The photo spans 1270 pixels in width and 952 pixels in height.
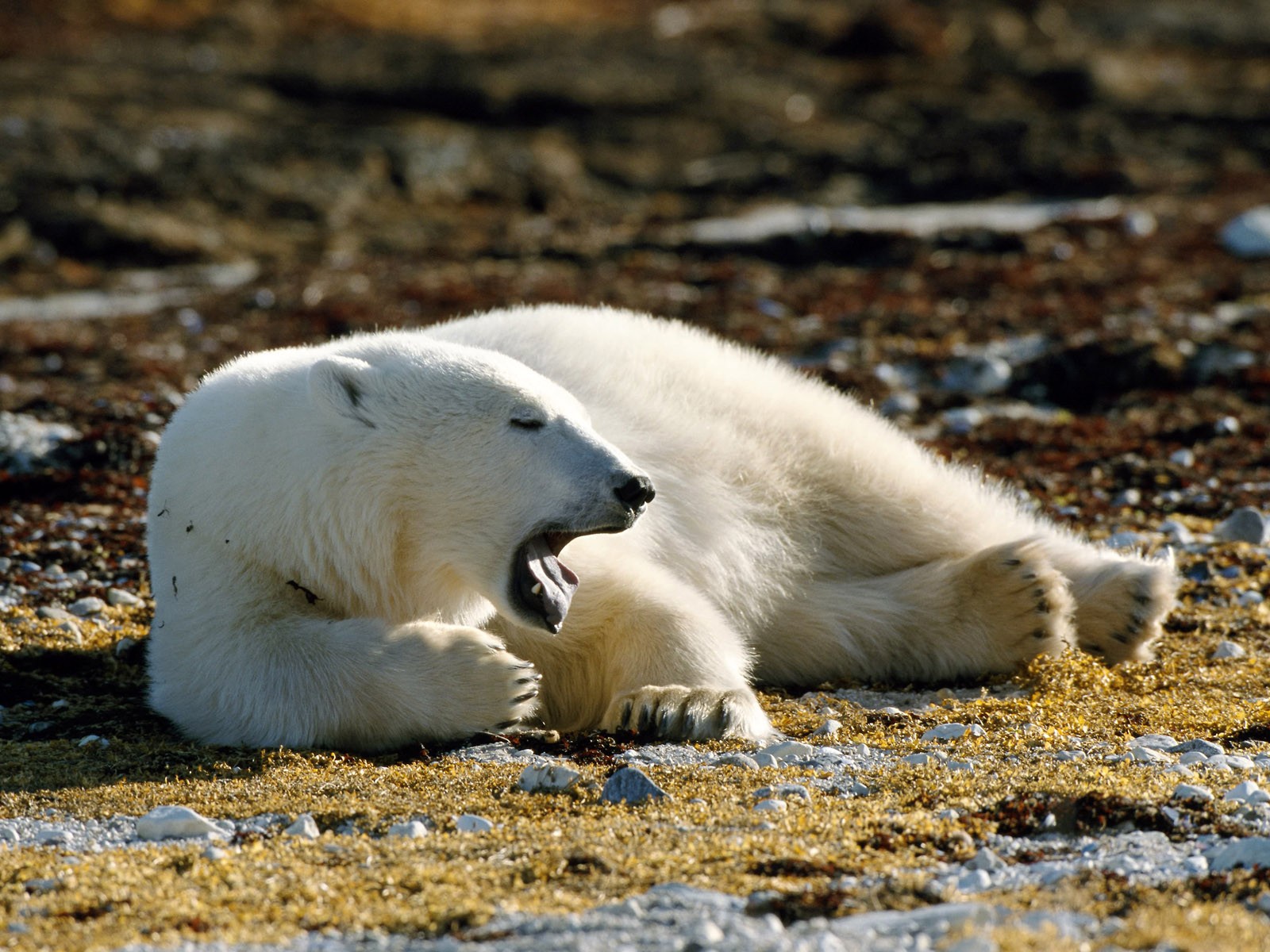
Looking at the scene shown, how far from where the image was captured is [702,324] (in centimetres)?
918

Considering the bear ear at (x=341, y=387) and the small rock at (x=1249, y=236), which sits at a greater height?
the small rock at (x=1249, y=236)

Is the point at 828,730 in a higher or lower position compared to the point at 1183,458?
lower

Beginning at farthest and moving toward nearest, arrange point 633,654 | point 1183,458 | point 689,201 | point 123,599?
point 689,201 < point 1183,458 < point 123,599 < point 633,654

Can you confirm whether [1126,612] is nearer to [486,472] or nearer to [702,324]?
[486,472]

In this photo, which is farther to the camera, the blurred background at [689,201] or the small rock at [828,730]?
the blurred background at [689,201]

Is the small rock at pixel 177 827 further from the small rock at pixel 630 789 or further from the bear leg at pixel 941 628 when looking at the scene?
the bear leg at pixel 941 628

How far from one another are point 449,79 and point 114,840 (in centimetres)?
1742

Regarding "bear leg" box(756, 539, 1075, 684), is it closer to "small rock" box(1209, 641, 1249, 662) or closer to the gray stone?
"small rock" box(1209, 641, 1249, 662)

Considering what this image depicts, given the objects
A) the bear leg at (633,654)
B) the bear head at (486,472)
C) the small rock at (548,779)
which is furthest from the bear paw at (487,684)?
the small rock at (548,779)

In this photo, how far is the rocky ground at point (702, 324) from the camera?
2.45m

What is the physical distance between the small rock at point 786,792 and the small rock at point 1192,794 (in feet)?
2.25

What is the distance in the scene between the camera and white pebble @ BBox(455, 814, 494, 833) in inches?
110

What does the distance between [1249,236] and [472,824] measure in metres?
9.81

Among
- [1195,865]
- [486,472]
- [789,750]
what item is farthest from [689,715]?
[1195,865]
